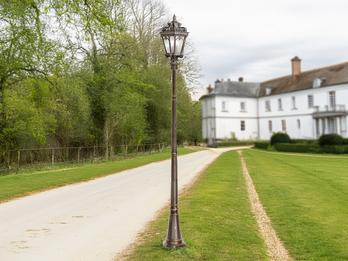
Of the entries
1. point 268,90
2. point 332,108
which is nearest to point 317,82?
point 332,108

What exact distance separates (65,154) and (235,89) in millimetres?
36896

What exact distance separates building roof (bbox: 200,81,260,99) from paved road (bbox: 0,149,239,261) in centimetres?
4116

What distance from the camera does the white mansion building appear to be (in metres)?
39.0

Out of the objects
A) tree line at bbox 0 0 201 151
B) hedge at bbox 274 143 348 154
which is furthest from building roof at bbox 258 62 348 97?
tree line at bbox 0 0 201 151

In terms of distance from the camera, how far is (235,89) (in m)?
52.0

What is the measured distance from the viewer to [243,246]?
531cm

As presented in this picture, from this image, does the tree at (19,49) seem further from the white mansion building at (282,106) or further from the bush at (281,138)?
the white mansion building at (282,106)

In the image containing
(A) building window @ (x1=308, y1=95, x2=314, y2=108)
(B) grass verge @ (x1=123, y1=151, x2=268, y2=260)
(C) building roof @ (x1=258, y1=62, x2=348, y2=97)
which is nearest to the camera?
(B) grass verge @ (x1=123, y1=151, x2=268, y2=260)

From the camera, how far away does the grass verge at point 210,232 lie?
191 inches

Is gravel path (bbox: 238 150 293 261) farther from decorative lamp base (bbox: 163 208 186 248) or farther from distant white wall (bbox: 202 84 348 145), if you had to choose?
distant white wall (bbox: 202 84 348 145)

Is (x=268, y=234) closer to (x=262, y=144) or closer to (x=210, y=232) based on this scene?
(x=210, y=232)

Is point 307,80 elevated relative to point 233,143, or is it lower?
elevated

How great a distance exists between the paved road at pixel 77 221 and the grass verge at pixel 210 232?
17.6 inches

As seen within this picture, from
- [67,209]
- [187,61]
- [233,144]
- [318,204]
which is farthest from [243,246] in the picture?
[233,144]
